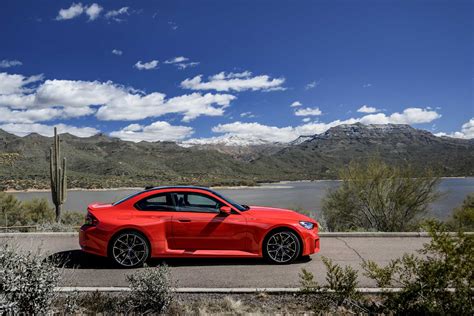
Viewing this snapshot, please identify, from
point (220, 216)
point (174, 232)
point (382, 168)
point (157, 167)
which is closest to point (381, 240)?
point (220, 216)

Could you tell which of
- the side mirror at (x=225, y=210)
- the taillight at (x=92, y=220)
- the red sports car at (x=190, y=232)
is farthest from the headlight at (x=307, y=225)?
the taillight at (x=92, y=220)

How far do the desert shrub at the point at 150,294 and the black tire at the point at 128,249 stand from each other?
199cm

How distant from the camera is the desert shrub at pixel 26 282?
13.8ft

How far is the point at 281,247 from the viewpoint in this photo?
7258 millimetres

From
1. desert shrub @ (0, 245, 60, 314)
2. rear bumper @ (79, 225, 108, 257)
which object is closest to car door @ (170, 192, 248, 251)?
rear bumper @ (79, 225, 108, 257)

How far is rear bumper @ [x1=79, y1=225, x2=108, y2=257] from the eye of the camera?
7.14m

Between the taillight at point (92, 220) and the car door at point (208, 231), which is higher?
the taillight at point (92, 220)

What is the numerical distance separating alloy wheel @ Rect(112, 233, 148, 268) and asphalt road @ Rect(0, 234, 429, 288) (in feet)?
0.72

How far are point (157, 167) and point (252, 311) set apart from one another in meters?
134

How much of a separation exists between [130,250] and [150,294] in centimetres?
229

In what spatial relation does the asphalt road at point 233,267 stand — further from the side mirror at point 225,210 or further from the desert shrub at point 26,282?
the side mirror at point 225,210

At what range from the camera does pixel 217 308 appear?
512 cm

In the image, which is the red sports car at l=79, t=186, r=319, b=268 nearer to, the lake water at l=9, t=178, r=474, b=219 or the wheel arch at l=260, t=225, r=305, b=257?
the wheel arch at l=260, t=225, r=305, b=257

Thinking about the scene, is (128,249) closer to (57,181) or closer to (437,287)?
(437,287)
